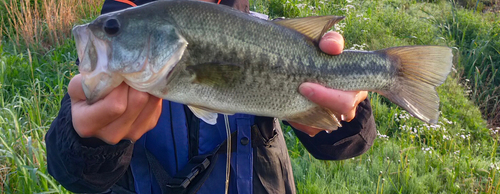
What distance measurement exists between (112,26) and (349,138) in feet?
3.99

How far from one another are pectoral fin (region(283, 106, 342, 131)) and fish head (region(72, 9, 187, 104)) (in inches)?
22.3

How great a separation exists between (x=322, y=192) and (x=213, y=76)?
1.96 metres

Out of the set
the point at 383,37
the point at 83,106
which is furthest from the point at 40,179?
the point at 383,37

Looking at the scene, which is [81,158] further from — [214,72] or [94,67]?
[214,72]

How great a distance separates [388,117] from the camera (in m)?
4.58

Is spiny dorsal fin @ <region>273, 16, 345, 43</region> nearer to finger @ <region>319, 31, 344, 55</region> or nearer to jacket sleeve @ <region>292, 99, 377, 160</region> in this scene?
finger @ <region>319, 31, 344, 55</region>

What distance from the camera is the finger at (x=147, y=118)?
1649mm

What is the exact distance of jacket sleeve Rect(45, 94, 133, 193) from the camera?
5.54ft

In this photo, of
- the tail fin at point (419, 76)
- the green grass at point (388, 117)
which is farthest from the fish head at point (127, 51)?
the green grass at point (388, 117)

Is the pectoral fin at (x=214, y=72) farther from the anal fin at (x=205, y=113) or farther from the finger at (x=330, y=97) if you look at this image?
the finger at (x=330, y=97)

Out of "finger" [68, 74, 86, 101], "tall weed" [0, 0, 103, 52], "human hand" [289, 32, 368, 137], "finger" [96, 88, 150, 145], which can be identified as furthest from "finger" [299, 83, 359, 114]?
"tall weed" [0, 0, 103, 52]

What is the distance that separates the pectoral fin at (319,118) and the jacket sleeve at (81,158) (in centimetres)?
72

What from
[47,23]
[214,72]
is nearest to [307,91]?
[214,72]

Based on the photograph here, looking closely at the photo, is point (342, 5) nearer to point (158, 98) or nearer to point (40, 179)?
point (40, 179)
